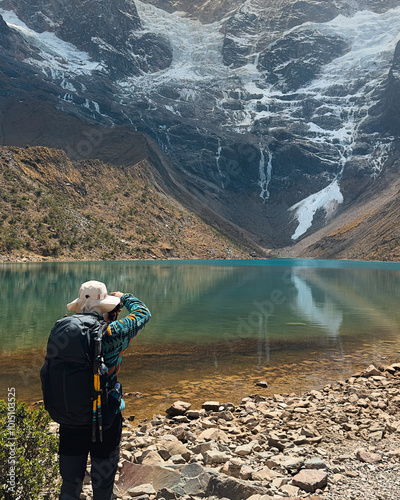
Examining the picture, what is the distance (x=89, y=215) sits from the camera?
12344 centimetres

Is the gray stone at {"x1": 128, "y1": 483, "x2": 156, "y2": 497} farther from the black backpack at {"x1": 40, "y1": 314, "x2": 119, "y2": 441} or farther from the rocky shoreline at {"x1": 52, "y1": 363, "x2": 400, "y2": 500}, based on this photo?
the black backpack at {"x1": 40, "y1": 314, "x2": 119, "y2": 441}

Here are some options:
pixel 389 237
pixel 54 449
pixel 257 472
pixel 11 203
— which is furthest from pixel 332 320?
pixel 389 237

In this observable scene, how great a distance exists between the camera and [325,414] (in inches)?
418

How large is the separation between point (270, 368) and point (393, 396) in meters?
5.51

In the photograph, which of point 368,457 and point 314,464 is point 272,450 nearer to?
point 314,464

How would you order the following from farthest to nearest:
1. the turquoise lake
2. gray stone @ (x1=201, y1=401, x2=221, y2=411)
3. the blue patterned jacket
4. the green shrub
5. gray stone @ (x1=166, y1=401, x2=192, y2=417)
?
the turquoise lake < gray stone @ (x1=201, y1=401, x2=221, y2=411) < gray stone @ (x1=166, y1=401, x2=192, y2=417) < the green shrub < the blue patterned jacket

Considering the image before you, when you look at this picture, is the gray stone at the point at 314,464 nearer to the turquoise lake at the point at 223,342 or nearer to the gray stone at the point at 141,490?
the gray stone at the point at 141,490

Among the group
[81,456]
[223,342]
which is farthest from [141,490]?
[223,342]

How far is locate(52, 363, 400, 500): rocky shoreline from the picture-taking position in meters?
6.19

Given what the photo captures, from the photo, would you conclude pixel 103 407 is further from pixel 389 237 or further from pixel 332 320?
pixel 389 237

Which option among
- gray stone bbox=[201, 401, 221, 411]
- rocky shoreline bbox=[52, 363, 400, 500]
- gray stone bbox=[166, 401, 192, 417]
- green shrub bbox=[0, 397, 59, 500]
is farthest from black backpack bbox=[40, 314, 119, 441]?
gray stone bbox=[201, 401, 221, 411]

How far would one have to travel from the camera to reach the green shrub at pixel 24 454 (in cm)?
486

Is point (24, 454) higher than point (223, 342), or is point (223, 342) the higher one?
point (24, 454)

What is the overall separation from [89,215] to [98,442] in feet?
402
